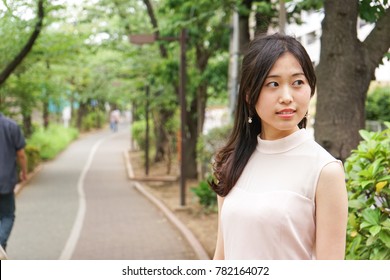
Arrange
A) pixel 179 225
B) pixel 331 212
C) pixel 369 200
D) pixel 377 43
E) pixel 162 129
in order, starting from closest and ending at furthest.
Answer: pixel 331 212 < pixel 369 200 < pixel 377 43 < pixel 179 225 < pixel 162 129

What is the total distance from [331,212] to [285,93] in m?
0.41

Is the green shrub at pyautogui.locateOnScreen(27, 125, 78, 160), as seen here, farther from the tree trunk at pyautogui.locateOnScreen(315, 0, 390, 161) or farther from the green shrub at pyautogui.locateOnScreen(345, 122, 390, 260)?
the green shrub at pyautogui.locateOnScreen(345, 122, 390, 260)

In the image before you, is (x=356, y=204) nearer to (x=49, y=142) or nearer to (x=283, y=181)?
(x=283, y=181)

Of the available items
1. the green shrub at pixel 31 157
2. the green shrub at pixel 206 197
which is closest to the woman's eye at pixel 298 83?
the green shrub at pixel 206 197

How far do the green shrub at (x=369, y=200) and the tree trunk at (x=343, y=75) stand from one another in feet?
3.36

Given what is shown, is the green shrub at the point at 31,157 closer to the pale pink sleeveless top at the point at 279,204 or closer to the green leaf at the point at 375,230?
the green leaf at the point at 375,230

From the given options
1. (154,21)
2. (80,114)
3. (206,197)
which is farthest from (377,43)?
(80,114)

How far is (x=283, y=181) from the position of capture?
196 centimetres

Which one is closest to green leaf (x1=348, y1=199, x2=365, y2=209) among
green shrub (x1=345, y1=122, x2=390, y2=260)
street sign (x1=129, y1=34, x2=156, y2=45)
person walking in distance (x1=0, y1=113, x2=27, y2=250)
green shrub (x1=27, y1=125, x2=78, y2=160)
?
green shrub (x1=345, y1=122, x2=390, y2=260)

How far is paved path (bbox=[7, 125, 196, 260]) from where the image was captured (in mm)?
8391

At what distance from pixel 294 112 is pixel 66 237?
8096 mm

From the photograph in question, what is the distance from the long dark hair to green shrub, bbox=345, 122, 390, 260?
1054 mm

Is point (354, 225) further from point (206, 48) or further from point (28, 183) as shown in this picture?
point (28, 183)
